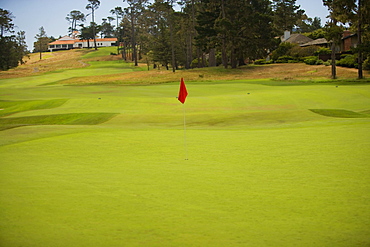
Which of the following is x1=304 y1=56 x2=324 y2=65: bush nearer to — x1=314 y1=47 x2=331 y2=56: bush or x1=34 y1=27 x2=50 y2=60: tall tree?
x1=314 y1=47 x2=331 y2=56: bush

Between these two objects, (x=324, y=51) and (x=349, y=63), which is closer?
(x=349, y=63)

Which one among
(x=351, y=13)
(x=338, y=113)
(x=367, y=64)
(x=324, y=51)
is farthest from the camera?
(x=324, y=51)

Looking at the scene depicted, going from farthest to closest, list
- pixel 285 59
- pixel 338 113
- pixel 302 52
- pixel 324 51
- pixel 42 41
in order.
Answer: pixel 42 41
pixel 302 52
pixel 285 59
pixel 324 51
pixel 338 113

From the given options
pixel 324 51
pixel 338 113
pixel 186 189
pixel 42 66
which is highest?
pixel 42 66

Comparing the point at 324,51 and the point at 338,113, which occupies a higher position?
the point at 324,51

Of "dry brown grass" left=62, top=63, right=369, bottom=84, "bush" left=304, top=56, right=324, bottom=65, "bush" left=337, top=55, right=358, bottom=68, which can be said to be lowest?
"dry brown grass" left=62, top=63, right=369, bottom=84

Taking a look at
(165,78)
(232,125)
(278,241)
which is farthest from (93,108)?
(165,78)

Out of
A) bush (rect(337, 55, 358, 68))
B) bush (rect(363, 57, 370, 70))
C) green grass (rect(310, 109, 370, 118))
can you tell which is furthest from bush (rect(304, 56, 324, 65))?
green grass (rect(310, 109, 370, 118))

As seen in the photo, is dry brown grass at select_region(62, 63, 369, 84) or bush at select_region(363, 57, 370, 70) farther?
dry brown grass at select_region(62, 63, 369, 84)

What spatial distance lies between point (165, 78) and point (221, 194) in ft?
191

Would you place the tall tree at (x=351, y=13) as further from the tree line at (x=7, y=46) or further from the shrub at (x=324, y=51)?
the tree line at (x=7, y=46)

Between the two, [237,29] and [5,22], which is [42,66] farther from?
[237,29]

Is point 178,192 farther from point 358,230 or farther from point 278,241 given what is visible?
point 358,230

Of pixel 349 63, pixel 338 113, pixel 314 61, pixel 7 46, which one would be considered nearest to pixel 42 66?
pixel 7 46
